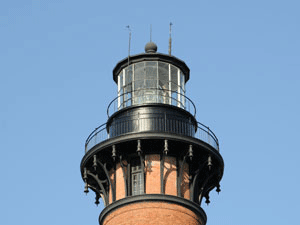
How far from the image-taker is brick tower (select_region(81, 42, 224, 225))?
4591 cm

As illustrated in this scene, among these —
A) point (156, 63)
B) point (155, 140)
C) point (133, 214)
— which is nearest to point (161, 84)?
point (156, 63)

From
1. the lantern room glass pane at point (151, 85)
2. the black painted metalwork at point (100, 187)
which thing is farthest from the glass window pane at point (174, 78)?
the black painted metalwork at point (100, 187)

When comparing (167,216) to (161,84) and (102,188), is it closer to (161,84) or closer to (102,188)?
(102,188)

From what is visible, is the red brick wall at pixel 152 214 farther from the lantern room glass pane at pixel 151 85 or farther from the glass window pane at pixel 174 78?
the glass window pane at pixel 174 78

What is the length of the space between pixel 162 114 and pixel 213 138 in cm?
283

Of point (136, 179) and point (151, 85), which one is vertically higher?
point (151, 85)

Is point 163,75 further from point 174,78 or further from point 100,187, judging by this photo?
point 100,187

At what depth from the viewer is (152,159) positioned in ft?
154

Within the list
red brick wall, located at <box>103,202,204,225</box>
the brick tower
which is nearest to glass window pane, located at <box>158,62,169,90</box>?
the brick tower

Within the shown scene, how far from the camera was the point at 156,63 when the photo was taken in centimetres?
5012

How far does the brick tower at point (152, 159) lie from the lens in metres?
45.9

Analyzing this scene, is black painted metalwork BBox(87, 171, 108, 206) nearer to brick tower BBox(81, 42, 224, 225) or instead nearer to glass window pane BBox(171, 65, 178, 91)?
brick tower BBox(81, 42, 224, 225)

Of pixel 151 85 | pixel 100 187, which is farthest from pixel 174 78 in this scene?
pixel 100 187

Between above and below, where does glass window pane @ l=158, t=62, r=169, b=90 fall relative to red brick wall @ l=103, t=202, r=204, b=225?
above
